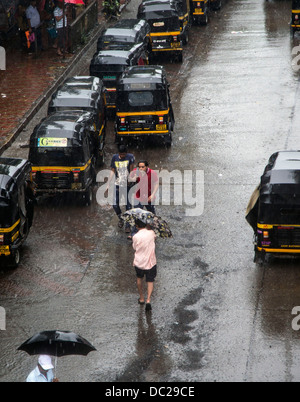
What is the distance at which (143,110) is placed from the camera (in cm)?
2130

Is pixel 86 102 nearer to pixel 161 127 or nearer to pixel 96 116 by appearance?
pixel 96 116

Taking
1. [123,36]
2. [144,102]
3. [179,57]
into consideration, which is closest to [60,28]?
[123,36]

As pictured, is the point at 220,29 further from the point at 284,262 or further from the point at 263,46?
the point at 284,262

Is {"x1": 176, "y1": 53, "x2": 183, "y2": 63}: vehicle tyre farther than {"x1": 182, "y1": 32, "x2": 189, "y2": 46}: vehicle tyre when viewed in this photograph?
No

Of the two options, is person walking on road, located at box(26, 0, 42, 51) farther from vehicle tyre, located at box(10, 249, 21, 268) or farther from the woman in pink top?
the woman in pink top

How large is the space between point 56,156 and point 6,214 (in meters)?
3.49

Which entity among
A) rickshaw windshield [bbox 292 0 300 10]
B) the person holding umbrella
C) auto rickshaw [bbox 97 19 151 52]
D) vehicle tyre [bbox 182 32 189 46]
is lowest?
vehicle tyre [bbox 182 32 189 46]

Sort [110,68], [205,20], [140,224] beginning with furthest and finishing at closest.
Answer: [205,20], [110,68], [140,224]

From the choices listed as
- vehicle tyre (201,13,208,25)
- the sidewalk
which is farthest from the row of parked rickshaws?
vehicle tyre (201,13,208,25)

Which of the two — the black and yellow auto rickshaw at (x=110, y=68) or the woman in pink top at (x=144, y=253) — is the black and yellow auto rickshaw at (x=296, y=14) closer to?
the black and yellow auto rickshaw at (x=110, y=68)

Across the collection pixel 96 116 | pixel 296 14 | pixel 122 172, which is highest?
pixel 122 172

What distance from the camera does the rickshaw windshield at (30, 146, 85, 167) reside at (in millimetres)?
17344

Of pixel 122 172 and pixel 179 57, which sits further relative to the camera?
pixel 179 57

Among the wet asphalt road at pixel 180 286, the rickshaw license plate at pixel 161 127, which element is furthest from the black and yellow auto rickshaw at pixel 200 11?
the rickshaw license plate at pixel 161 127
